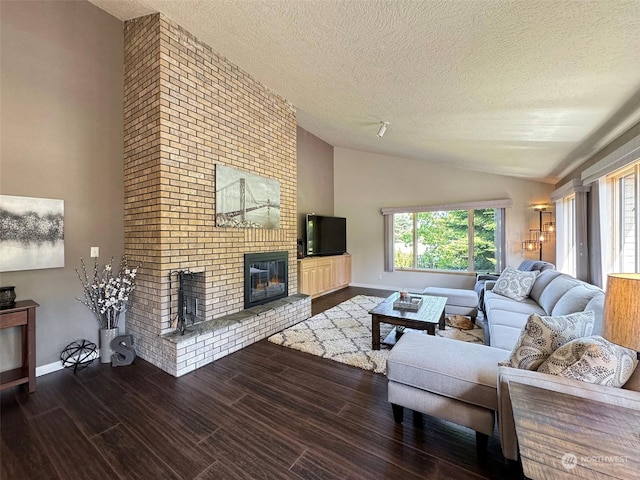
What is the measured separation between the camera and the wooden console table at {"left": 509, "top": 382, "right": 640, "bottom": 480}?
0.79m

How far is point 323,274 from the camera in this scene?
19.1 ft

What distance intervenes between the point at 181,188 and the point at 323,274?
146 inches

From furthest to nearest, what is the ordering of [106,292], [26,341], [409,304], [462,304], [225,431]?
1. [462,304]
2. [409,304]
3. [106,292]
4. [26,341]
5. [225,431]

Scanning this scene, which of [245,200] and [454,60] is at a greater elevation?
[454,60]

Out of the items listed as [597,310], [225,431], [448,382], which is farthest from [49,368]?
[597,310]

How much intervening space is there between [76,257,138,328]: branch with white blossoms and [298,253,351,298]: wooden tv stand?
2888 millimetres

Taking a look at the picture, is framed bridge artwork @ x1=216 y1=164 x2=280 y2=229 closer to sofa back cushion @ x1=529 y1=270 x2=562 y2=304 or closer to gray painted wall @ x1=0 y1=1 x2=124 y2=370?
gray painted wall @ x1=0 y1=1 x2=124 y2=370

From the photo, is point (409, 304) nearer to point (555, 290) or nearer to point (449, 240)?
point (555, 290)

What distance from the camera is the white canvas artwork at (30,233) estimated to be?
2.24 meters

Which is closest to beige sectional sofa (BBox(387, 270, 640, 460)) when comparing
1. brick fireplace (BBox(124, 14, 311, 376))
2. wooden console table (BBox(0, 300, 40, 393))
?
brick fireplace (BBox(124, 14, 311, 376))

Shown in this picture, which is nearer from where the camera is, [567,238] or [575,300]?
[575,300]

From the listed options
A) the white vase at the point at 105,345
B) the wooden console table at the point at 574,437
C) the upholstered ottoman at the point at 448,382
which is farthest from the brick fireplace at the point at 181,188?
the wooden console table at the point at 574,437

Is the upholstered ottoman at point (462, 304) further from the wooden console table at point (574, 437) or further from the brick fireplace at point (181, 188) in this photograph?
the wooden console table at point (574, 437)

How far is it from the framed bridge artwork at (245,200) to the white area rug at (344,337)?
1.55 meters
